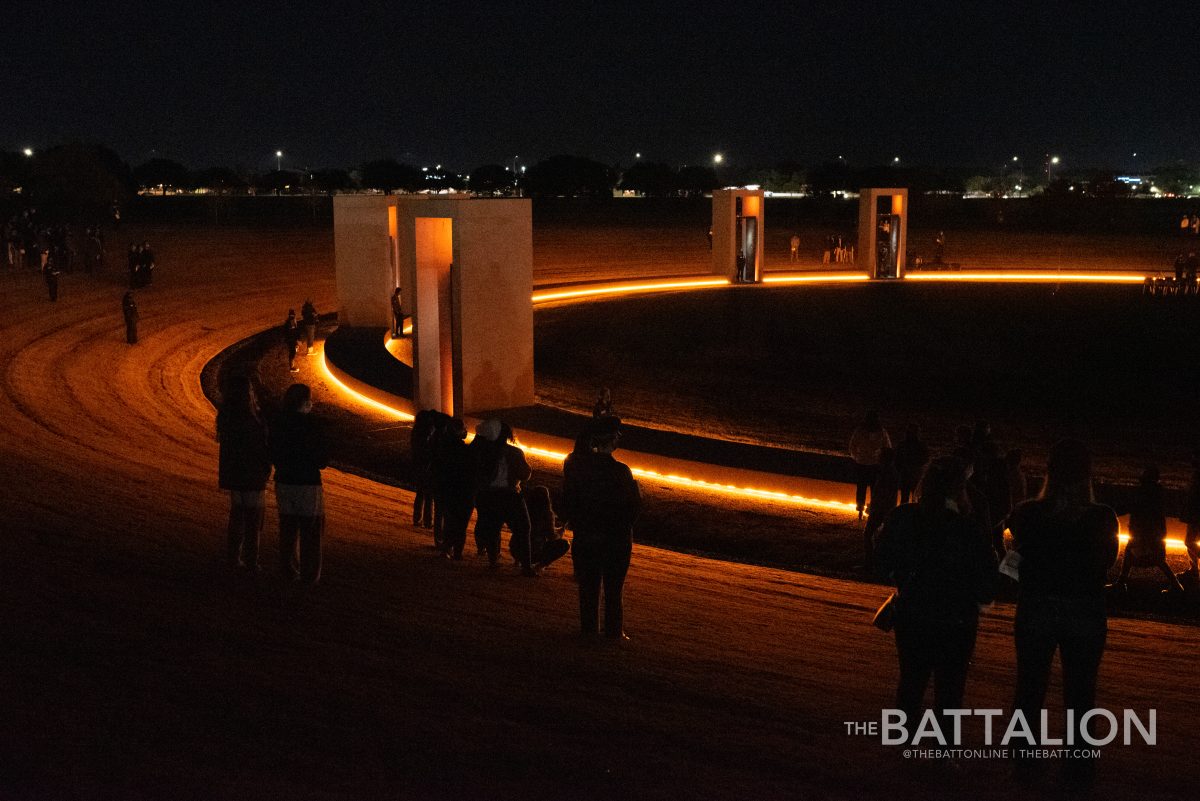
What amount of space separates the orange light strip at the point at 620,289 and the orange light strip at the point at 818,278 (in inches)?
73.4

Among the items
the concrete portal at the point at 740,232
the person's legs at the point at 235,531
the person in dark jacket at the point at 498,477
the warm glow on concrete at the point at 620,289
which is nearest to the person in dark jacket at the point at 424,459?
the person in dark jacket at the point at 498,477

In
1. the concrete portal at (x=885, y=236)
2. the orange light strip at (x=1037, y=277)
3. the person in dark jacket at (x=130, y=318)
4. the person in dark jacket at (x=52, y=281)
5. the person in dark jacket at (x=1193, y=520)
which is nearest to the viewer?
the person in dark jacket at (x=1193, y=520)

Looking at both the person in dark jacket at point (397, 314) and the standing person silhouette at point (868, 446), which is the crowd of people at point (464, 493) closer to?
the standing person silhouette at point (868, 446)

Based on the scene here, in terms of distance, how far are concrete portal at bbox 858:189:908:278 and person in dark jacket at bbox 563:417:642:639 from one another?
3649cm

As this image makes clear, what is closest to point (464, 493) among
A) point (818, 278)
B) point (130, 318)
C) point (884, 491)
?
point (884, 491)

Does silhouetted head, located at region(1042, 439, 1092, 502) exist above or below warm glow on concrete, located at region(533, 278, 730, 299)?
above

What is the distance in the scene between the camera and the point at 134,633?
692 centimetres

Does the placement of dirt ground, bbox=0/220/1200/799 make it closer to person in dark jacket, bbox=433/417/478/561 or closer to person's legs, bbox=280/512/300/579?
person's legs, bbox=280/512/300/579

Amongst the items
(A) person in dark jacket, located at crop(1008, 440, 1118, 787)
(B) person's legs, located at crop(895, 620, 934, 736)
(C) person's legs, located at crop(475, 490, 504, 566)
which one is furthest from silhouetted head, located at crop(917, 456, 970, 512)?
(C) person's legs, located at crop(475, 490, 504, 566)

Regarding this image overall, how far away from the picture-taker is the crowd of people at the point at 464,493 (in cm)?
674

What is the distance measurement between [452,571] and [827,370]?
14.3 metres

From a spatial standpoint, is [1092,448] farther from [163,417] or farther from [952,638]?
[163,417]

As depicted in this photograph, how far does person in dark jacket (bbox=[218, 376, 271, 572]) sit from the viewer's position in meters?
8.07

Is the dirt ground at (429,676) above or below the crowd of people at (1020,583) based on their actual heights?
below
